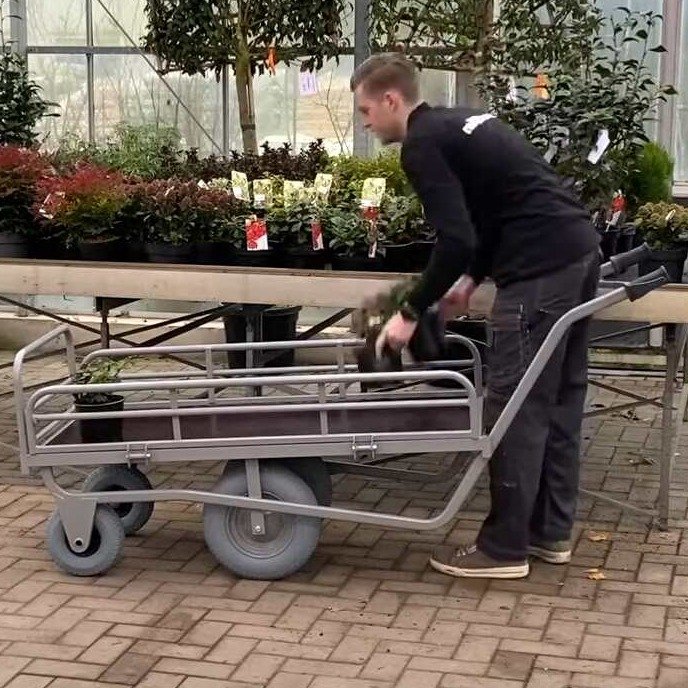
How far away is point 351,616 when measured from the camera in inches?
155

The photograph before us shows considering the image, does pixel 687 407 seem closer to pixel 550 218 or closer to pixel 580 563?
pixel 580 563

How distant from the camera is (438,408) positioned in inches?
169

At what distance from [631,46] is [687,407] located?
228 centimetres

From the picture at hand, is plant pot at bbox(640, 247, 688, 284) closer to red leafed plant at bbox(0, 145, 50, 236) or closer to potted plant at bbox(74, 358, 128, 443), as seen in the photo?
potted plant at bbox(74, 358, 128, 443)

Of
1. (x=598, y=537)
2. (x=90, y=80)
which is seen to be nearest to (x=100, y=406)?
→ (x=598, y=537)

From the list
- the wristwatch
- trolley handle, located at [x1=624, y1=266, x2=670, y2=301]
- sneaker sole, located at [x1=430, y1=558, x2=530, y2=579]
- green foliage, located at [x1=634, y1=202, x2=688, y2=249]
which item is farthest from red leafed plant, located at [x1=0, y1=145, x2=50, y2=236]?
trolley handle, located at [x1=624, y1=266, x2=670, y2=301]

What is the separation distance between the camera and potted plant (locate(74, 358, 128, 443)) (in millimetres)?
4250

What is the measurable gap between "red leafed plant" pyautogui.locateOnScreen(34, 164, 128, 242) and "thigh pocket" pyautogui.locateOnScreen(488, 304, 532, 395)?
1.95m

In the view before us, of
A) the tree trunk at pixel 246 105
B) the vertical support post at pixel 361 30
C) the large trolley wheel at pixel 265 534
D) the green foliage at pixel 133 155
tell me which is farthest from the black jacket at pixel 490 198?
the tree trunk at pixel 246 105

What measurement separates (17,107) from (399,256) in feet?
8.78

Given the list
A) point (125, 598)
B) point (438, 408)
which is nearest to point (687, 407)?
point (438, 408)

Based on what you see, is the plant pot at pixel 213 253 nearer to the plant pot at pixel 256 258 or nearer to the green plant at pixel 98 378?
the plant pot at pixel 256 258

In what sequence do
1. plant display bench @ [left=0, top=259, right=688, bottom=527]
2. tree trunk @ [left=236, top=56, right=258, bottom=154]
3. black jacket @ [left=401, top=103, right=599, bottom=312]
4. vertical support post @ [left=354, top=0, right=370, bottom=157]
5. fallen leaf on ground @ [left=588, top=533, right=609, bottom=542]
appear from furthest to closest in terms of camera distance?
tree trunk @ [left=236, top=56, right=258, bottom=154] < vertical support post @ [left=354, top=0, right=370, bottom=157] < fallen leaf on ground @ [left=588, top=533, right=609, bottom=542] < plant display bench @ [left=0, top=259, right=688, bottom=527] < black jacket @ [left=401, top=103, right=599, bottom=312]

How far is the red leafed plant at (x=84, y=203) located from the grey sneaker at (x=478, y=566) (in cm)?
210
